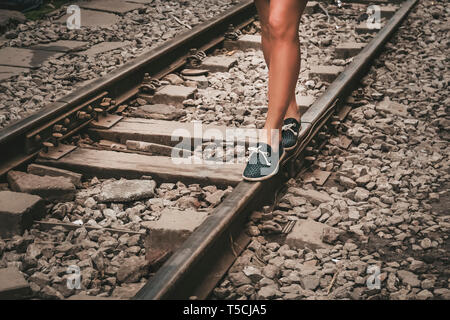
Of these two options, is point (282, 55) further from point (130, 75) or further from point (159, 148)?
point (130, 75)

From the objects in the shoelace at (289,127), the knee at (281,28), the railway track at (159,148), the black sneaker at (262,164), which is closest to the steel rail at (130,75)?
the railway track at (159,148)

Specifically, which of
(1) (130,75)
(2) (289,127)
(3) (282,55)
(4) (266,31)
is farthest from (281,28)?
(1) (130,75)

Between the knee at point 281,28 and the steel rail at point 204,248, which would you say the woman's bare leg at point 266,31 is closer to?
the steel rail at point 204,248

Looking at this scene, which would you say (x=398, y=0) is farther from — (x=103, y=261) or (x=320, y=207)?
(x=103, y=261)

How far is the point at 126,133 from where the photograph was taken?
4.41m

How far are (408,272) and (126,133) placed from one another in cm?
220

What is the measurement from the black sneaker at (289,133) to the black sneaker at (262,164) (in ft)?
0.62

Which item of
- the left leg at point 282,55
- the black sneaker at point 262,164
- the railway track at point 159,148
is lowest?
the railway track at point 159,148

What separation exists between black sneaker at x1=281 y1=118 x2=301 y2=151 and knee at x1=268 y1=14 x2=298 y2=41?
618 millimetres

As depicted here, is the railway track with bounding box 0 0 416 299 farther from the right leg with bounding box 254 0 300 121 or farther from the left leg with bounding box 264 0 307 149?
the left leg with bounding box 264 0 307 149

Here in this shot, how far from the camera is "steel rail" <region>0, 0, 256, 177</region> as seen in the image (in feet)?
12.8

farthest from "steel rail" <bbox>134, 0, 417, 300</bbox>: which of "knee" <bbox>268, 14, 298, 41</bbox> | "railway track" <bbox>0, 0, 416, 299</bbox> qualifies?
"knee" <bbox>268, 14, 298, 41</bbox>

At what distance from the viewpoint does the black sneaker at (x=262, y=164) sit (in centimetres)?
344
